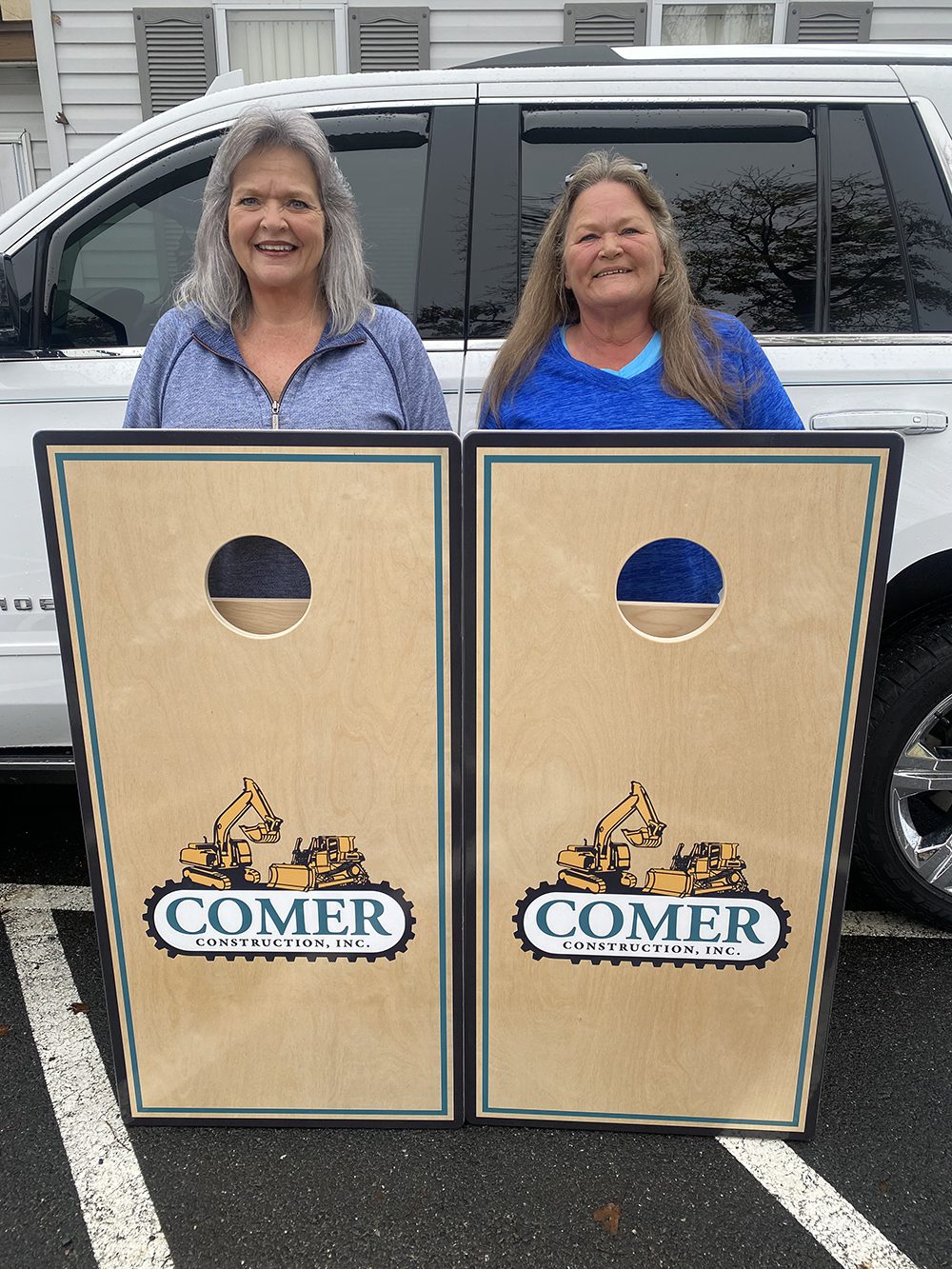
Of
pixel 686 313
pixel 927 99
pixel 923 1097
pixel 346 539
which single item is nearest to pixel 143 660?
pixel 346 539

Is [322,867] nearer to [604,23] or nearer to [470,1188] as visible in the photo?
[470,1188]

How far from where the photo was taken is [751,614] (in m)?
1.50

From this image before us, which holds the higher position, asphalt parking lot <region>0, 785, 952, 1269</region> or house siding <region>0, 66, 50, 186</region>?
house siding <region>0, 66, 50, 186</region>

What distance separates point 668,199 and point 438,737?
1.55 m

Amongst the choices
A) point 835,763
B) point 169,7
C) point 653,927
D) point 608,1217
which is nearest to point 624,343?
point 835,763

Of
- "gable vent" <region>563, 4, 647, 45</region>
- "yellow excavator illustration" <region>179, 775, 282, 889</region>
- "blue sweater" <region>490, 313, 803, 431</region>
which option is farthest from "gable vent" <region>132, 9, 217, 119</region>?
"yellow excavator illustration" <region>179, 775, 282, 889</region>

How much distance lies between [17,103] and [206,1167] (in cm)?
686

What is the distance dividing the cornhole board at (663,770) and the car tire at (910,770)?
793mm

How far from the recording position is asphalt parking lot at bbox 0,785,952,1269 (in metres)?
1.60

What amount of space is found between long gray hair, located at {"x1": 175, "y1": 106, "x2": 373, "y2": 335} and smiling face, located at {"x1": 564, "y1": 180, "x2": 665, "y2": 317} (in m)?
0.43

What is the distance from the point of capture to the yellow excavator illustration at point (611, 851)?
161cm

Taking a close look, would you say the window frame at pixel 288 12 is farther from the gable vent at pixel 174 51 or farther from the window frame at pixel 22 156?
the window frame at pixel 22 156

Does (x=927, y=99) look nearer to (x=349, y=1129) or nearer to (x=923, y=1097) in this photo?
(x=923, y=1097)

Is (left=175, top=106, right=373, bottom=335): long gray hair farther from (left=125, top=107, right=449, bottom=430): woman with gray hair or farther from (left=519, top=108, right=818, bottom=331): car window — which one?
(left=519, top=108, right=818, bottom=331): car window
